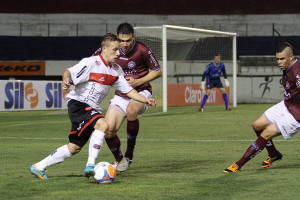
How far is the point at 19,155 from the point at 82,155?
94 centimetres

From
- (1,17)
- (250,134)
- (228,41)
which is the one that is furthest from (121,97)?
(1,17)

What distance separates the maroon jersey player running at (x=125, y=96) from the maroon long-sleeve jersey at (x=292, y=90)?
1.70 metres

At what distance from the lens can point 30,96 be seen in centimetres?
2175

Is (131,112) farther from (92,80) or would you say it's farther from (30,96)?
(30,96)

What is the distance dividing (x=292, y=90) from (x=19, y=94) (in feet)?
52.7

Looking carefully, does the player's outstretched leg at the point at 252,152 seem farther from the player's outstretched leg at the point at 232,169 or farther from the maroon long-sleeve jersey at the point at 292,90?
the maroon long-sleeve jersey at the point at 292,90

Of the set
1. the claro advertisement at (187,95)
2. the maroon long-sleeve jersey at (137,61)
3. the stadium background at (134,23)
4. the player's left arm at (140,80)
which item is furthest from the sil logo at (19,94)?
the player's left arm at (140,80)

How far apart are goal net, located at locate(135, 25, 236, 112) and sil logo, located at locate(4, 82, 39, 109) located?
195 inches

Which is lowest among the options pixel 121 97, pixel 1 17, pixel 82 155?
pixel 82 155

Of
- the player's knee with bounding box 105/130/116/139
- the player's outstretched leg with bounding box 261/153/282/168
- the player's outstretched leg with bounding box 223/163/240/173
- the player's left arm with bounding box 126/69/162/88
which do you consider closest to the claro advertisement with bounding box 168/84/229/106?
the player's left arm with bounding box 126/69/162/88

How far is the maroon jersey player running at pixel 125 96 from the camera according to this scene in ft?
23.0

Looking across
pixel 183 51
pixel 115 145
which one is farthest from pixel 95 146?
pixel 183 51

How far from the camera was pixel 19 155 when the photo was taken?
338 inches
